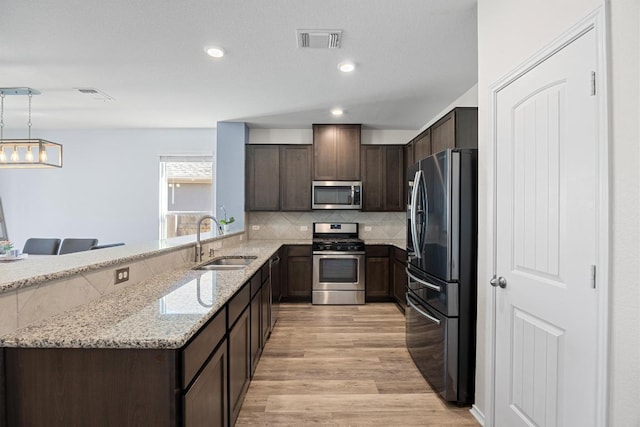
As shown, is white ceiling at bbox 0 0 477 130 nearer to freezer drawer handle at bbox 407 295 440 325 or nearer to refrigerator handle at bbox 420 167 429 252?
refrigerator handle at bbox 420 167 429 252

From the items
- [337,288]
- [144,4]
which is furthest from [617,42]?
[337,288]

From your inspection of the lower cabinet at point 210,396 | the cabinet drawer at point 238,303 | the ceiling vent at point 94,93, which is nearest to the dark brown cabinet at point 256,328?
the cabinet drawer at point 238,303

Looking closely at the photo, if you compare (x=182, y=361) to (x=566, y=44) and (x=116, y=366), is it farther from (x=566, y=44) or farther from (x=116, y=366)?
(x=566, y=44)

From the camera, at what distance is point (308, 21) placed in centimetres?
221

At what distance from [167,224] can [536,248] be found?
5281 mm

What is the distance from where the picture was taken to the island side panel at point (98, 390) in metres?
1.05

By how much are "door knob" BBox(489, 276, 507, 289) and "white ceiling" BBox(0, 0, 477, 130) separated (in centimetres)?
172

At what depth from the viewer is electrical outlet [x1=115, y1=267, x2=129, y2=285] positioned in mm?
1684

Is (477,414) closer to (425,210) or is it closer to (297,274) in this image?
(425,210)

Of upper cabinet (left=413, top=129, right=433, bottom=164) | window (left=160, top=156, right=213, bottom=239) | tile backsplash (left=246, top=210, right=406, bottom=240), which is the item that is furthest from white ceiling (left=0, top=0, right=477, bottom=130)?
tile backsplash (left=246, top=210, right=406, bottom=240)

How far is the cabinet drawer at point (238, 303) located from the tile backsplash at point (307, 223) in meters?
2.90

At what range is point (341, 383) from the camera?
2.40 m

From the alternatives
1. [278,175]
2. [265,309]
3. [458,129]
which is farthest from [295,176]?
[458,129]

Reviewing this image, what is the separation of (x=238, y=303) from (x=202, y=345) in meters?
0.62
